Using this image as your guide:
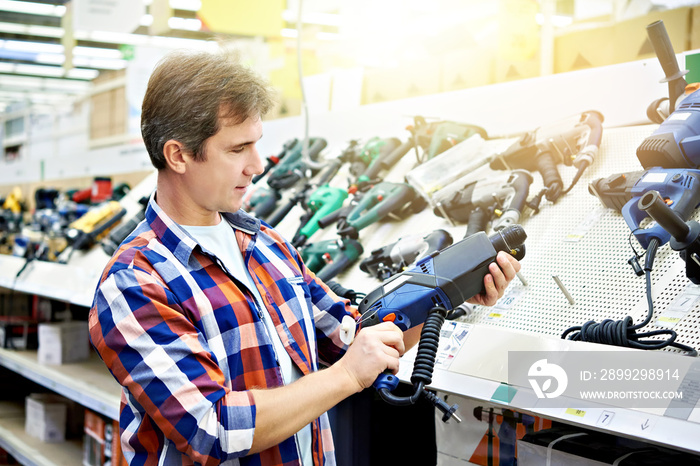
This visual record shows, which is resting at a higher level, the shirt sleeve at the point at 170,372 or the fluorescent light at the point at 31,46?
the fluorescent light at the point at 31,46

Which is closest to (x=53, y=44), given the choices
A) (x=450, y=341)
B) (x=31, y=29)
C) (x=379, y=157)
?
(x=31, y=29)

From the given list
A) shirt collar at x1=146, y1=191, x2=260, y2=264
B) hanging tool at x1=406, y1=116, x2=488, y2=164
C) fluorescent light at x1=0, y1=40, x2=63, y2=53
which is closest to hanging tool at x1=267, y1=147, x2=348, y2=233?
hanging tool at x1=406, y1=116, x2=488, y2=164

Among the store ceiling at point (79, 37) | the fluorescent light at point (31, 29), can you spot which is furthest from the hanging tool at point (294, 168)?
the fluorescent light at point (31, 29)

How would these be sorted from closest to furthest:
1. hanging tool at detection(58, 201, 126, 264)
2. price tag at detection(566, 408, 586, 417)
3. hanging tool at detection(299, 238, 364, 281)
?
price tag at detection(566, 408, 586, 417) → hanging tool at detection(299, 238, 364, 281) → hanging tool at detection(58, 201, 126, 264)

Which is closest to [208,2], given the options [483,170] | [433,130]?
[433,130]

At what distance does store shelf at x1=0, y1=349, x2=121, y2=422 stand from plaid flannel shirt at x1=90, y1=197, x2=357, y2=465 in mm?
1312

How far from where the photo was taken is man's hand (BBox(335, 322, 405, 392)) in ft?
3.15

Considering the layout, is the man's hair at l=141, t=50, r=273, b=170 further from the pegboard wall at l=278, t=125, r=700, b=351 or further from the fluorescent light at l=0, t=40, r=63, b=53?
the fluorescent light at l=0, t=40, r=63, b=53

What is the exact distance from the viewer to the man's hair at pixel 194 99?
3.23 feet

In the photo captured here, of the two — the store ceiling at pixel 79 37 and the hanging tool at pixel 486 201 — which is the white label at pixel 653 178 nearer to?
the hanging tool at pixel 486 201

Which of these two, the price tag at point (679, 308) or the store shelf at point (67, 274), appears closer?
the price tag at point (679, 308)

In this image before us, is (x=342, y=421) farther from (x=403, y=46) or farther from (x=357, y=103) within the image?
(x=403, y=46)

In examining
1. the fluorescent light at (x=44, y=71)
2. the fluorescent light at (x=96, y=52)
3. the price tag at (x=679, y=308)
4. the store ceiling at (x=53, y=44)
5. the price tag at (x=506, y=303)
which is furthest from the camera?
the fluorescent light at (x=44, y=71)

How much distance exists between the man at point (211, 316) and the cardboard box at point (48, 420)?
2253 millimetres
